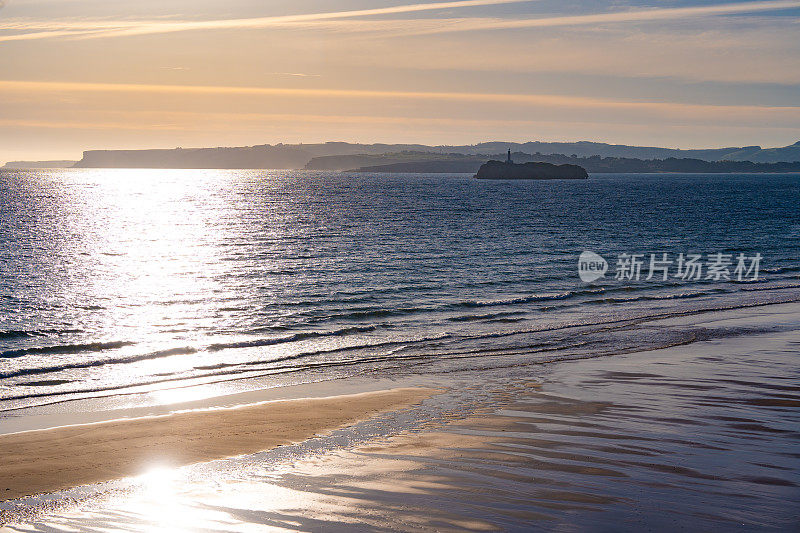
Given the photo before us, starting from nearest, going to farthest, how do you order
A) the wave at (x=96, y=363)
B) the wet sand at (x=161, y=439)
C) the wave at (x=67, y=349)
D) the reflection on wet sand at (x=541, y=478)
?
the reflection on wet sand at (x=541, y=478) < the wet sand at (x=161, y=439) < the wave at (x=96, y=363) < the wave at (x=67, y=349)

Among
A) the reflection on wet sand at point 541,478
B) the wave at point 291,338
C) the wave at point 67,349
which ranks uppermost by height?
the reflection on wet sand at point 541,478

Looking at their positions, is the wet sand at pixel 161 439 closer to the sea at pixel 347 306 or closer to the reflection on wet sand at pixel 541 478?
the reflection on wet sand at pixel 541 478

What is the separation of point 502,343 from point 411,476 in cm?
1448

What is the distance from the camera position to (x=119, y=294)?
118 ft

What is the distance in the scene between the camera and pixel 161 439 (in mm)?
13430

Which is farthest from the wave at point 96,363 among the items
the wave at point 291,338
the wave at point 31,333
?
the wave at point 31,333

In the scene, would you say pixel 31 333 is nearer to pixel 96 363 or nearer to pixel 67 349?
pixel 67 349

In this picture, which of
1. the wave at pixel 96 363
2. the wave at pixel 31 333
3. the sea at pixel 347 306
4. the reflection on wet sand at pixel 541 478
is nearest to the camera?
the reflection on wet sand at pixel 541 478

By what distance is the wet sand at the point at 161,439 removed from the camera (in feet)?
37.9

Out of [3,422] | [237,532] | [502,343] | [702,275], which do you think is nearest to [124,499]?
[237,532]

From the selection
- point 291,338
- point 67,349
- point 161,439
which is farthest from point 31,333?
point 161,439

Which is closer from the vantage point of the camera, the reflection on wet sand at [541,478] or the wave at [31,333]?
the reflection on wet sand at [541,478]

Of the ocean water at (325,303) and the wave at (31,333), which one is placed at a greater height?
the ocean water at (325,303)

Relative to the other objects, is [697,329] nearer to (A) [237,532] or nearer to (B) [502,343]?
(B) [502,343]
